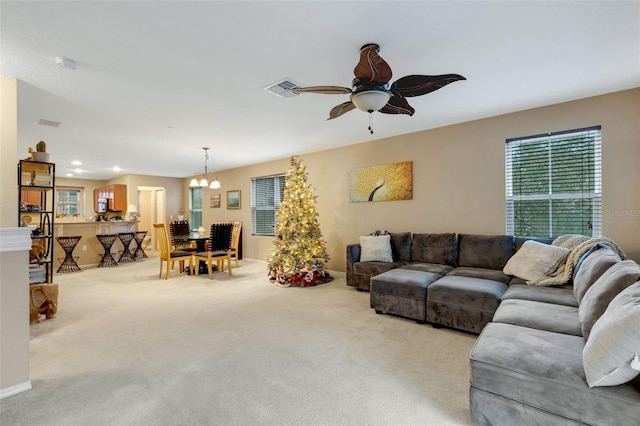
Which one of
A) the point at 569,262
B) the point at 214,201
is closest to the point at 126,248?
the point at 214,201

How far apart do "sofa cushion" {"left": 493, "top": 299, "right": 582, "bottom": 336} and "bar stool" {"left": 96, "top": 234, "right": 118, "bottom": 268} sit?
7961 mm

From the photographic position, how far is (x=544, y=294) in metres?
2.64

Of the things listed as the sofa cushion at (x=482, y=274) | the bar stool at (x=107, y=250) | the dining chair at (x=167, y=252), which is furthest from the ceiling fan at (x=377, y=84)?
the bar stool at (x=107, y=250)

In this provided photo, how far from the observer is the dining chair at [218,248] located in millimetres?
5680

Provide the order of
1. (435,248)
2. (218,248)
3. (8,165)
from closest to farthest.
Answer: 1. (8,165)
2. (435,248)
3. (218,248)

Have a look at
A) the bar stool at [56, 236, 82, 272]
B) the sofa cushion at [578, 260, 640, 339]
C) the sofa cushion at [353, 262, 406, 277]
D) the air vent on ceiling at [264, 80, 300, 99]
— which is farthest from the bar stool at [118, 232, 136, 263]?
the sofa cushion at [578, 260, 640, 339]

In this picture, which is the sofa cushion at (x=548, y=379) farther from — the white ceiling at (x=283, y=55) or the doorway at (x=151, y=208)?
the doorway at (x=151, y=208)

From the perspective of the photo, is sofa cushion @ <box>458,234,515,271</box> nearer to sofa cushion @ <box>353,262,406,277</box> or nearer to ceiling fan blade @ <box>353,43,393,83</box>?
sofa cushion @ <box>353,262,406,277</box>

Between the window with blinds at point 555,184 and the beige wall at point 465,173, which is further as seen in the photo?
the window with blinds at point 555,184

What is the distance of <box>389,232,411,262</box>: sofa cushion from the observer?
455 cm

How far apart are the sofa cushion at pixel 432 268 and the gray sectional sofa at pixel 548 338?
1.29ft

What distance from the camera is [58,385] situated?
2137 millimetres

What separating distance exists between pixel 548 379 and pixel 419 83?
1.98 m

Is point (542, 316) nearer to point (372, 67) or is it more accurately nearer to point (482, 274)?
point (482, 274)
